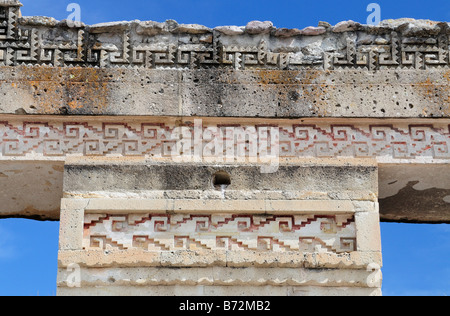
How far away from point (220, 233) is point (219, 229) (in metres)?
0.03

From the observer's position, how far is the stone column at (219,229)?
6.98m

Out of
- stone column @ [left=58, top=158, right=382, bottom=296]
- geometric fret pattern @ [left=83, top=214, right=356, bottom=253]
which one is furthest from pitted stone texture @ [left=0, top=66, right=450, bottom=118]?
geometric fret pattern @ [left=83, top=214, right=356, bottom=253]

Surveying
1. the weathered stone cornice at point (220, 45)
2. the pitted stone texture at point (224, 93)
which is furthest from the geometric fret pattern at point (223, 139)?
the weathered stone cornice at point (220, 45)

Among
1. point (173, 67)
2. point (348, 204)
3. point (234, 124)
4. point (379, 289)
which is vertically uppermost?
point (173, 67)

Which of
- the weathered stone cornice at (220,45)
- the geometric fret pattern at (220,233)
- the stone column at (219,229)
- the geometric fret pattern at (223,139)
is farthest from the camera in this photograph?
the weathered stone cornice at (220,45)

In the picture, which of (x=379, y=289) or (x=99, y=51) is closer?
(x=379, y=289)

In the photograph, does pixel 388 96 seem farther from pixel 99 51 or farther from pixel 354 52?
pixel 99 51

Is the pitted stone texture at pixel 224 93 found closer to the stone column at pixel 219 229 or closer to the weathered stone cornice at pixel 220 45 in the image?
the weathered stone cornice at pixel 220 45

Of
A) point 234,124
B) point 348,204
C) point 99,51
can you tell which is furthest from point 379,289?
point 99,51

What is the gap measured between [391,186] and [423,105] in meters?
0.76

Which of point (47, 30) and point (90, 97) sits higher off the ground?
point (47, 30)

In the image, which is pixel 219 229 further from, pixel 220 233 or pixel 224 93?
pixel 224 93

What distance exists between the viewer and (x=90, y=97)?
7477mm

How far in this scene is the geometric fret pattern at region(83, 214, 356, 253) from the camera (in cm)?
715
